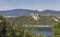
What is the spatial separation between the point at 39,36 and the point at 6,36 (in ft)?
29.5

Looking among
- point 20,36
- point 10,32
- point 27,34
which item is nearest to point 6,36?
point 10,32

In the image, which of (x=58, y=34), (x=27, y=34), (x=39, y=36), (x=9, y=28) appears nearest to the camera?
(x=58, y=34)

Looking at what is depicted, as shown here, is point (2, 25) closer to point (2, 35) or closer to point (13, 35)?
point (2, 35)

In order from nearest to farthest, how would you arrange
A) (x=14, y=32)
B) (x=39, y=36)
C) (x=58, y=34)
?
(x=58, y=34) → (x=14, y=32) → (x=39, y=36)

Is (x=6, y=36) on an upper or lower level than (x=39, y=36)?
upper

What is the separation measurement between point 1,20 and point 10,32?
131 cm

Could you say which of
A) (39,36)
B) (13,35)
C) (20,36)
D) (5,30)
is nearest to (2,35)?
(5,30)

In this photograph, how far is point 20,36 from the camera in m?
18.4

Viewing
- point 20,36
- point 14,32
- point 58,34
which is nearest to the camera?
point 58,34

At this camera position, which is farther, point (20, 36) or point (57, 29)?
point (20, 36)

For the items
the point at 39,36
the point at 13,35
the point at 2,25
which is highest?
the point at 2,25

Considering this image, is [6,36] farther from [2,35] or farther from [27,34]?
[27,34]

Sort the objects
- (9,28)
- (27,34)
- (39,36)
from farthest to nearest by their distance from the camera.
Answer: (39,36) < (27,34) < (9,28)

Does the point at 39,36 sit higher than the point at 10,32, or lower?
lower
